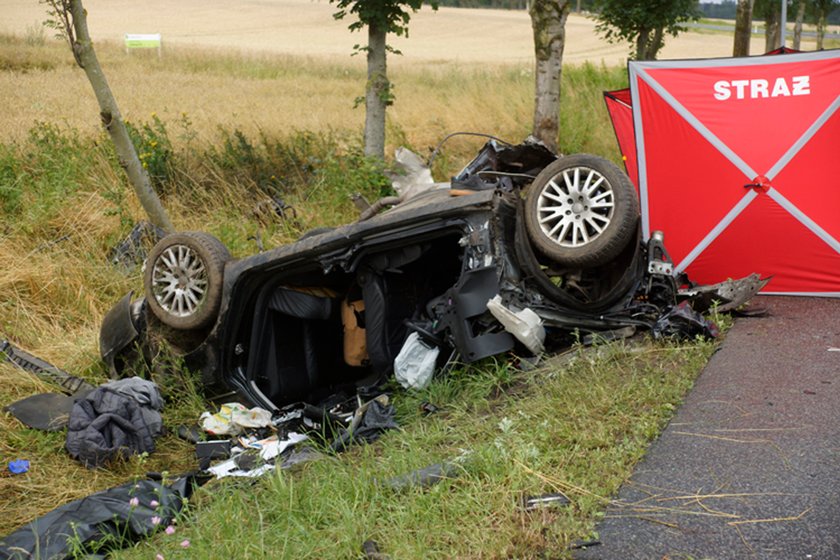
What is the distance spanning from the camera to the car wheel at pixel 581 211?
18.5 ft

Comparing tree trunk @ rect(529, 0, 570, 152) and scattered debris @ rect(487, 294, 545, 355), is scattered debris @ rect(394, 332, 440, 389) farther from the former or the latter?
tree trunk @ rect(529, 0, 570, 152)

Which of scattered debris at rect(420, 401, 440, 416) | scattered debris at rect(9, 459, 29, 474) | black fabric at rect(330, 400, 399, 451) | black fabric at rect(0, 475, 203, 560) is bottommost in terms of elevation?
scattered debris at rect(9, 459, 29, 474)

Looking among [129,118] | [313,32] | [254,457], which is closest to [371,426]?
[254,457]

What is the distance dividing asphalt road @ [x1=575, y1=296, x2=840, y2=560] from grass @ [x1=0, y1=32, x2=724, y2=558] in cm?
14

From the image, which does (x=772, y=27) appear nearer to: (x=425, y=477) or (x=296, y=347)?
(x=296, y=347)

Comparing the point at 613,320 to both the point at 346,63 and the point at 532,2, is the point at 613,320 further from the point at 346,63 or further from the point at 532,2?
the point at 346,63

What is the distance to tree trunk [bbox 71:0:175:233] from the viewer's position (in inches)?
342

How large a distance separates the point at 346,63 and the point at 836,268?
2602cm

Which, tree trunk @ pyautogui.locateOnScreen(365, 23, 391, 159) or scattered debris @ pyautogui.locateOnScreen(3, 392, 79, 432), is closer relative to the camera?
scattered debris @ pyautogui.locateOnScreen(3, 392, 79, 432)

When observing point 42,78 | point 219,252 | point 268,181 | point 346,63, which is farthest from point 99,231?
point 346,63

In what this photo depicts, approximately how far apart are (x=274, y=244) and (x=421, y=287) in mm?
4159

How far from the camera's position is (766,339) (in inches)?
237

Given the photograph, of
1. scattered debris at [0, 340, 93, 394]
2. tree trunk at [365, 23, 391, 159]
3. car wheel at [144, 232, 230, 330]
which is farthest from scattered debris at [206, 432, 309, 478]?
tree trunk at [365, 23, 391, 159]

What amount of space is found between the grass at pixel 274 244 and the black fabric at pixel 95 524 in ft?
0.83
